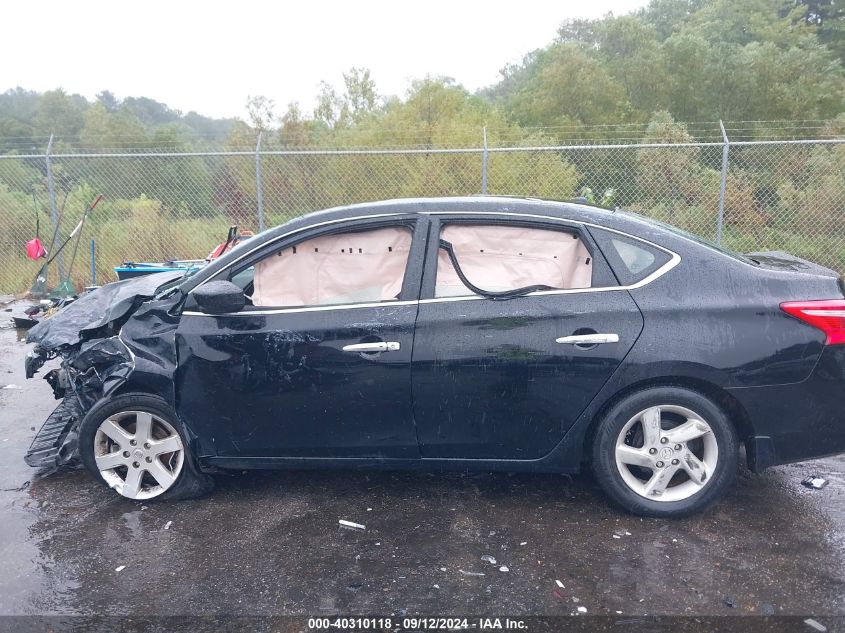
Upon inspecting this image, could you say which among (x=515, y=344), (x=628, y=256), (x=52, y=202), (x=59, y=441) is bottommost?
(x=59, y=441)

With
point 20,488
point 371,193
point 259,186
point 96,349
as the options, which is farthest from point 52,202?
point 96,349

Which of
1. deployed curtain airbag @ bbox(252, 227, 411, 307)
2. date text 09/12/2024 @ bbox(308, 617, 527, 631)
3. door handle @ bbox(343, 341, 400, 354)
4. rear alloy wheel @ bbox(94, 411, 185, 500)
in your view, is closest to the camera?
date text 09/12/2024 @ bbox(308, 617, 527, 631)

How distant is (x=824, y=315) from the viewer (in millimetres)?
3582

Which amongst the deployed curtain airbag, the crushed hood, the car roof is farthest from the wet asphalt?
the car roof

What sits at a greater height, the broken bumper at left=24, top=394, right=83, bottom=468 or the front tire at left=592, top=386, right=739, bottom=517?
the front tire at left=592, top=386, right=739, bottom=517

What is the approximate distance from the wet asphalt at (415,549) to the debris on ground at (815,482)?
0.04 metres

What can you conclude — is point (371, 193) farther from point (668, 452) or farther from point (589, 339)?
point (668, 452)

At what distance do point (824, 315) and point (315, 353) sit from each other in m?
2.56

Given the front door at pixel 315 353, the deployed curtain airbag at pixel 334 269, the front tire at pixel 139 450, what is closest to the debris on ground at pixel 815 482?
the front door at pixel 315 353

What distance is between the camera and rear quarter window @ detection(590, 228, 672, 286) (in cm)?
373

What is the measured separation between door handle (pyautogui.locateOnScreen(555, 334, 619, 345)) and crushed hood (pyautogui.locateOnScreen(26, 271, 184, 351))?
7.93ft

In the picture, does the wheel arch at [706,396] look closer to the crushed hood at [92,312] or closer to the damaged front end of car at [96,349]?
the damaged front end of car at [96,349]

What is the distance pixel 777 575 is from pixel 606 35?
1114 inches

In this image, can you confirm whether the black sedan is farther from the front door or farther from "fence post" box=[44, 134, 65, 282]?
"fence post" box=[44, 134, 65, 282]
